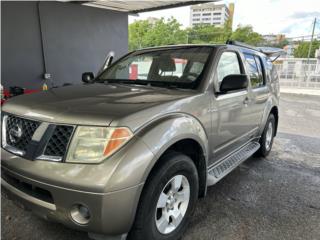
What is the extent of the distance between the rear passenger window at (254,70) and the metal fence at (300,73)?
14.9 metres

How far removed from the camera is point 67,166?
5.51ft

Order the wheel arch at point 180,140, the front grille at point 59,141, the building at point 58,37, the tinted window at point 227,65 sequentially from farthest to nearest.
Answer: the building at point 58,37
the tinted window at point 227,65
the wheel arch at point 180,140
the front grille at point 59,141

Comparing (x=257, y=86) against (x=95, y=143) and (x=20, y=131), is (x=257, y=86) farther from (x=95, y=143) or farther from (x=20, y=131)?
(x=20, y=131)

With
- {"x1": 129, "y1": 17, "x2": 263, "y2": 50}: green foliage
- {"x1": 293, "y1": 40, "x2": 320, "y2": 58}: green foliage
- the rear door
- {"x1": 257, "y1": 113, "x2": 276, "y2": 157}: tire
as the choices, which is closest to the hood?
the rear door

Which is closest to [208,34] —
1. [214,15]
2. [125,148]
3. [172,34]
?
[172,34]

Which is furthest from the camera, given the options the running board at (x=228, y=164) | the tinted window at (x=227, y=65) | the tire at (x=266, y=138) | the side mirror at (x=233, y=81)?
the tire at (x=266, y=138)

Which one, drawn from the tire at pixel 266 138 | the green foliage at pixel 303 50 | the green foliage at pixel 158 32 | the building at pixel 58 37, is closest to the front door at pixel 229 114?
the tire at pixel 266 138

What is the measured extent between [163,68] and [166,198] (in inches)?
62.2

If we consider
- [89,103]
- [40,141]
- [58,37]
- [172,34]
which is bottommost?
[40,141]

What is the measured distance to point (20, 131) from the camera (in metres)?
1.99

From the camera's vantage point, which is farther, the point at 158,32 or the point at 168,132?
the point at 158,32

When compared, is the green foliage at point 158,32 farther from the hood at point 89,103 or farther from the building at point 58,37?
the hood at point 89,103

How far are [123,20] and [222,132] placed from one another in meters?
7.79

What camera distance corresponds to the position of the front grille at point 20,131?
1.91 metres
